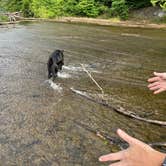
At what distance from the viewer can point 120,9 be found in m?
31.4

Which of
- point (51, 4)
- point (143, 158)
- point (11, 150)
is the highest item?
point (51, 4)

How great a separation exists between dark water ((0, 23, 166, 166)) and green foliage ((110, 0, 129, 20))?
1674cm

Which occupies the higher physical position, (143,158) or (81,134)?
(143,158)

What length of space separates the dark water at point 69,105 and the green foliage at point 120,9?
16.7 m

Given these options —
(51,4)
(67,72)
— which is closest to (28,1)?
(51,4)

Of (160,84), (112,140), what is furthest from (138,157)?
(112,140)

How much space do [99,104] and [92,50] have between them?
7.65 metres

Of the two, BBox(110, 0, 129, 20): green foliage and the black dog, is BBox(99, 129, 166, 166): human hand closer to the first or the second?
the black dog

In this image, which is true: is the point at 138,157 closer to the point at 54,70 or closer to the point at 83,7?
the point at 54,70

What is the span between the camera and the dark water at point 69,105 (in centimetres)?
568

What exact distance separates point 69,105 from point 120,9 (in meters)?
25.0

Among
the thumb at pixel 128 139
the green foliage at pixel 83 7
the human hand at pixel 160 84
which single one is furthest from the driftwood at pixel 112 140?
the green foliage at pixel 83 7

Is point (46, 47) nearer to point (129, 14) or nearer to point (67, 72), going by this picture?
point (67, 72)

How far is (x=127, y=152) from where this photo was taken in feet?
7.77
